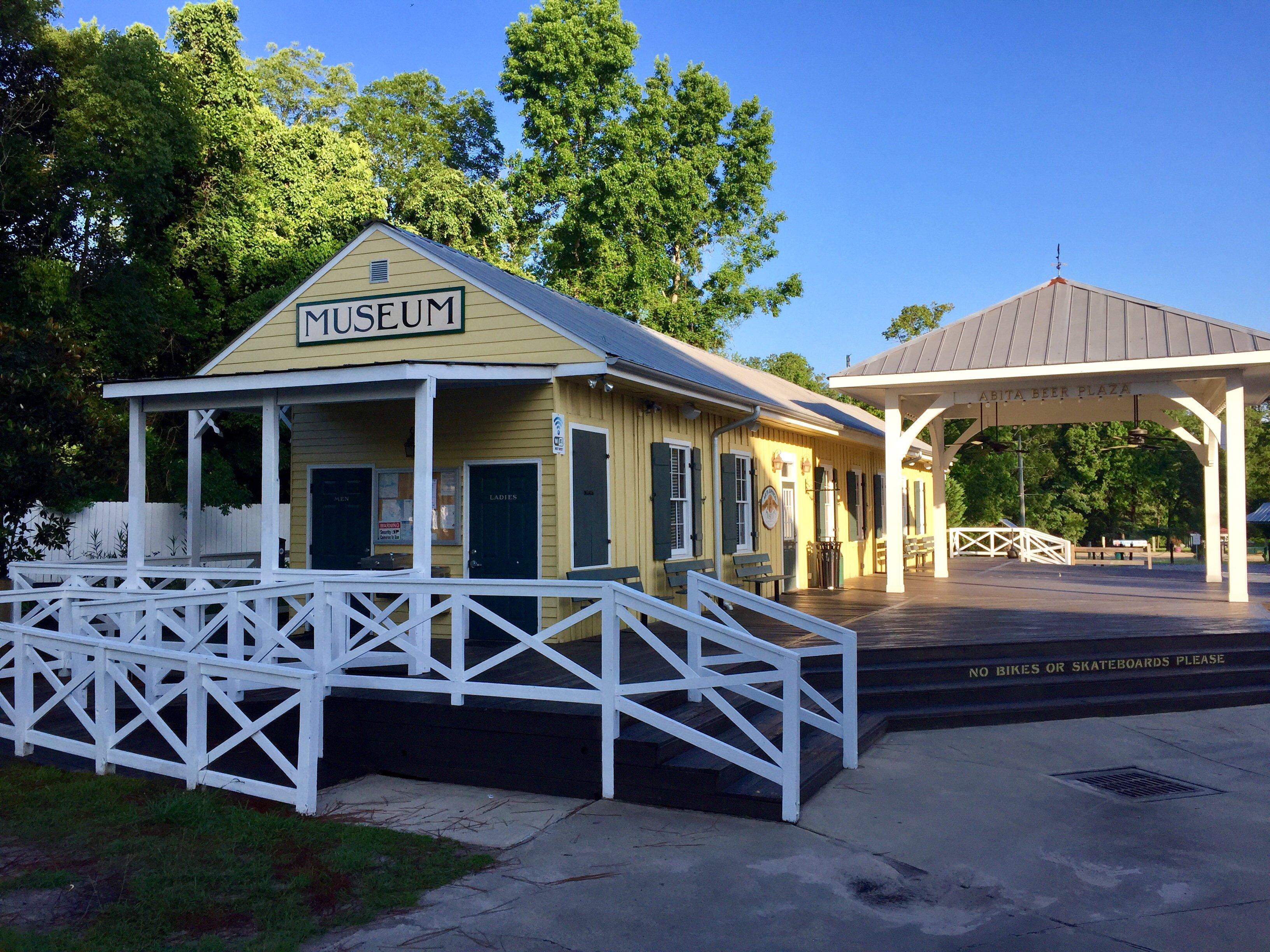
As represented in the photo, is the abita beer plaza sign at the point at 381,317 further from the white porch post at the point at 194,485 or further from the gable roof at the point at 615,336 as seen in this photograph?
the white porch post at the point at 194,485

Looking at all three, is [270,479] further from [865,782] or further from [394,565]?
[865,782]

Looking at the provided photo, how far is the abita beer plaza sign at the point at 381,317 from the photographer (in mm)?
10711

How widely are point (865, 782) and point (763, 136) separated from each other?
2870 centimetres

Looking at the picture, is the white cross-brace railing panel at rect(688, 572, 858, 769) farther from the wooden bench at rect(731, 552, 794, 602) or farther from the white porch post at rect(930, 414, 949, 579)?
the white porch post at rect(930, 414, 949, 579)

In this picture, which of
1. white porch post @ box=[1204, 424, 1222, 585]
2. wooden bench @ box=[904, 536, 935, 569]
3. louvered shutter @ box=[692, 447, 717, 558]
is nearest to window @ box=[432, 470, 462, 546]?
louvered shutter @ box=[692, 447, 717, 558]

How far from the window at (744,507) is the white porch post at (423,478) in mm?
6257

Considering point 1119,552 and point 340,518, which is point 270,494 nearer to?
point 340,518

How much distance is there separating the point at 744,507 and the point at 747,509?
0.19ft

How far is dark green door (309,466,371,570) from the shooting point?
36.1 ft

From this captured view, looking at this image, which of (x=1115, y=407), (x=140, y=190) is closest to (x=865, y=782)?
(x=1115, y=407)

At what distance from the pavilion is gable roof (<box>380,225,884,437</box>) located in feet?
5.88

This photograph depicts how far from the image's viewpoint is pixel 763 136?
105 feet

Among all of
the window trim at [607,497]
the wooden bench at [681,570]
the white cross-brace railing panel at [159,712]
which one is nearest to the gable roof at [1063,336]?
the wooden bench at [681,570]

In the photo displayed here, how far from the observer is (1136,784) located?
6.78 m
